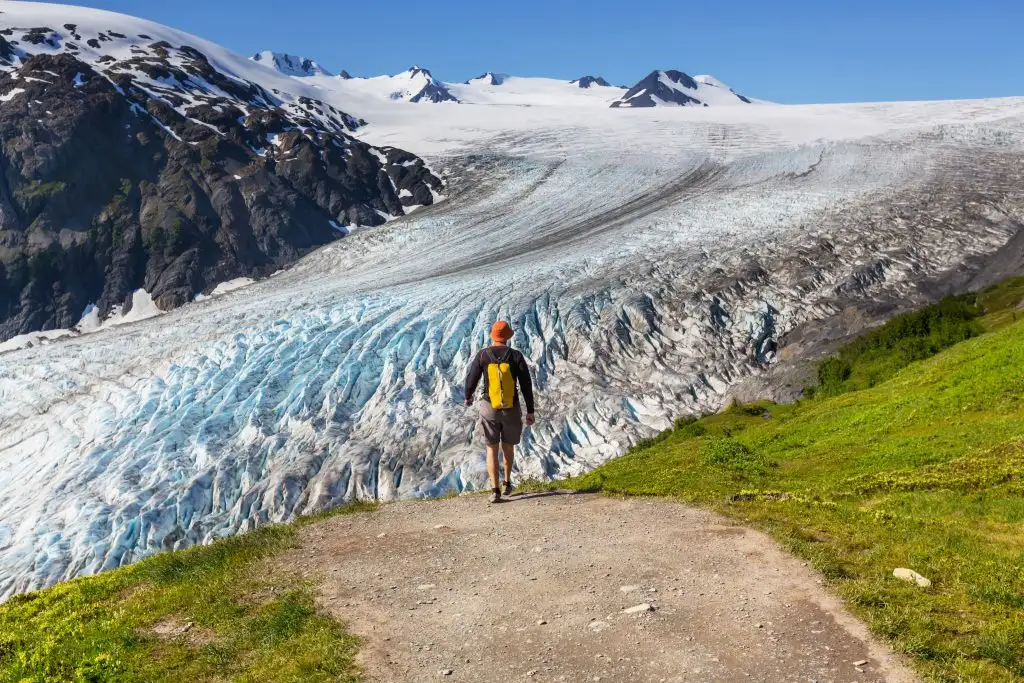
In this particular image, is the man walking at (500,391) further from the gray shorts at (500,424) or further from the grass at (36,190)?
the grass at (36,190)

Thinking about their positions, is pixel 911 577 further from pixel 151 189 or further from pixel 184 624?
pixel 151 189

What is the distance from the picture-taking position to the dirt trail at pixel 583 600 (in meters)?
7.38

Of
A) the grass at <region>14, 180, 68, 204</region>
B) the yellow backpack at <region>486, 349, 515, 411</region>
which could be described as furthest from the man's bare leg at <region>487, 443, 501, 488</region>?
the grass at <region>14, 180, 68, 204</region>

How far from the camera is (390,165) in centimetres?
7200

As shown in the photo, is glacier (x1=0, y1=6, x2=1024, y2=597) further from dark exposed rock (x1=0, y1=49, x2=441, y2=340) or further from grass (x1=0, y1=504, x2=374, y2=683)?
grass (x1=0, y1=504, x2=374, y2=683)

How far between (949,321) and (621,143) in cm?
4814

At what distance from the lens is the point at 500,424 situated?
12945 millimetres

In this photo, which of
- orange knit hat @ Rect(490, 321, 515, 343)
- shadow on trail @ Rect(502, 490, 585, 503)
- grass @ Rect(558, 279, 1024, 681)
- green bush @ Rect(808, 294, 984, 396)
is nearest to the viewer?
grass @ Rect(558, 279, 1024, 681)

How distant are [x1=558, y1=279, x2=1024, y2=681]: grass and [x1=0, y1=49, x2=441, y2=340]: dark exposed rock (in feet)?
150

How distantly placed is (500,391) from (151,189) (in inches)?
2391

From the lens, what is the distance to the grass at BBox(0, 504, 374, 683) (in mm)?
7855

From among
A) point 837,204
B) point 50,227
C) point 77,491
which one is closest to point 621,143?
point 837,204

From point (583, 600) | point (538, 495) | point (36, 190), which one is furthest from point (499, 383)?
point (36, 190)

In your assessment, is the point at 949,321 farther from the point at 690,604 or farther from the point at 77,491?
the point at 77,491
